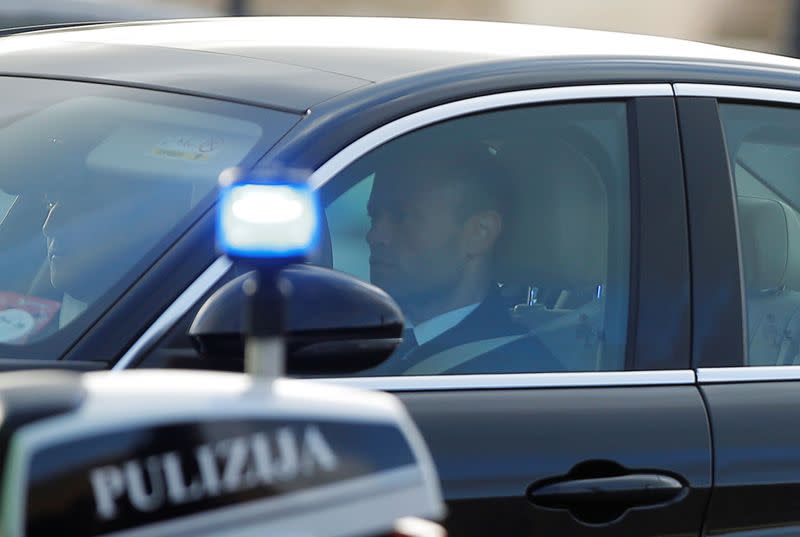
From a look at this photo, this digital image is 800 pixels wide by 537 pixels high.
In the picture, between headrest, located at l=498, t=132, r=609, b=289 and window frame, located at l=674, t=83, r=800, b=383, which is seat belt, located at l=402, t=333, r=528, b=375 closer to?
headrest, located at l=498, t=132, r=609, b=289

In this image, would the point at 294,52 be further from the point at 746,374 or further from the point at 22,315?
the point at 746,374

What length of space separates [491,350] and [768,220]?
734mm

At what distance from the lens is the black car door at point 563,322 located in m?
2.40

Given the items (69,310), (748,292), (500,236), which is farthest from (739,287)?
(69,310)

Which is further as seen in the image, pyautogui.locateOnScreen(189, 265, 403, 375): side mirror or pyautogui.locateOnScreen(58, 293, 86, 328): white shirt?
pyautogui.locateOnScreen(58, 293, 86, 328): white shirt

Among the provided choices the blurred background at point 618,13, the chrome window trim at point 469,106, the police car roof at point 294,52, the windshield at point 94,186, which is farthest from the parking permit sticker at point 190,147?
the blurred background at point 618,13

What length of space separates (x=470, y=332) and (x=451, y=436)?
305 millimetres

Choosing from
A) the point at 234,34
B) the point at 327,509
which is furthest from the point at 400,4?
the point at 327,509

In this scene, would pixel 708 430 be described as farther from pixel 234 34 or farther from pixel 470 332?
pixel 234 34

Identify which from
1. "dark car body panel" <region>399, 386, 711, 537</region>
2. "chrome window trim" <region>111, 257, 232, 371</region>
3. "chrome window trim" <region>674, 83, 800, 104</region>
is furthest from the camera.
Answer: "chrome window trim" <region>674, 83, 800, 104</region>

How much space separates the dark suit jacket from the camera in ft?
8.32

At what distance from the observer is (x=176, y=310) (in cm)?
225

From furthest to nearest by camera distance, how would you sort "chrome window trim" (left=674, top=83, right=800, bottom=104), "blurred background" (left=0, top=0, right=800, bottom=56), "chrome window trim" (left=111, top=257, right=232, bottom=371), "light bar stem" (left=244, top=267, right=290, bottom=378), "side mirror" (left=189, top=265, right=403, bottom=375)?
"blurred background" (left=0, top=0, right=800, bottom=56) → "chrome window trim" (left=674, top=83, right=800, bottom=104) → "chrome window trim" (left=111, top=257, right=232, bottom=371) → "side mirror" (left=189, top=265, right=403, bottom=375) → "light bar stem" (left=244, top=267, right=290, bottom=378)

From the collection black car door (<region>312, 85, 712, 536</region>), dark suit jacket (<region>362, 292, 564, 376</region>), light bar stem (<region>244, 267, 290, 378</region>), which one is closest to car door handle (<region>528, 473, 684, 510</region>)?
black car door (<region>312, 85, 712, 536</region>)
